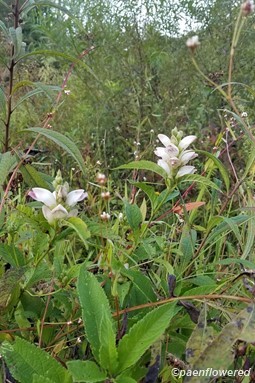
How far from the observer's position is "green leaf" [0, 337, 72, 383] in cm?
74

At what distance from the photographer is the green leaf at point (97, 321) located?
71 centimetres

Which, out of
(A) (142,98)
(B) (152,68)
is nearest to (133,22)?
(B) (152,68)

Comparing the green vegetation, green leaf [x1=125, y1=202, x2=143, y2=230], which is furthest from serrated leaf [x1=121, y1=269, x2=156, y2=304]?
green leaf [x1=125, y1=202, x2=143, y2=230]

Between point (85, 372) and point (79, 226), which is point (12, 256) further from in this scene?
point (85, 372)

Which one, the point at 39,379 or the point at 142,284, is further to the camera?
the point at 142,284

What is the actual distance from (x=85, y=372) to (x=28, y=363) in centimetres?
9

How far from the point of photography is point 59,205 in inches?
33.1

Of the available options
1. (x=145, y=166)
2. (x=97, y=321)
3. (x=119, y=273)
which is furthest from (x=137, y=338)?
(x=145, y=166)

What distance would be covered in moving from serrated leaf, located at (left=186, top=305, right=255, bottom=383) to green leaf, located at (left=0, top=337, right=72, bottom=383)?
0.19m

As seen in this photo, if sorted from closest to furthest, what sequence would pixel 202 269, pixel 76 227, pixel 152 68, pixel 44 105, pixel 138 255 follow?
pixel 76 227
pixel 138 255
pixel 202 269
pixel 152 68
pixel 44 105

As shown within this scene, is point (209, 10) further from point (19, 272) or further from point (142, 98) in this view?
point (19, 272)

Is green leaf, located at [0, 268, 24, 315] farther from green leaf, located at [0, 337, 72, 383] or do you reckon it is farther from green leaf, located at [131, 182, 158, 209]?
green leaf, located at [131, 182, 158, 209]

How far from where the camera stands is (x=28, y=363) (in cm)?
75

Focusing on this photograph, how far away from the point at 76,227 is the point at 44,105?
251cm
